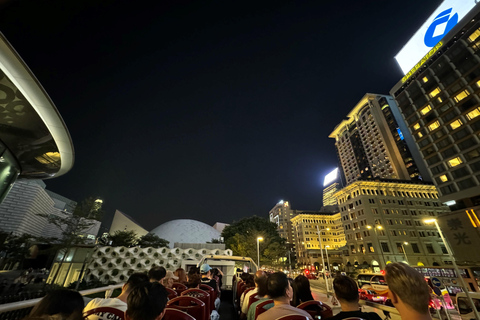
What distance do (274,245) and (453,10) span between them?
60043 mm

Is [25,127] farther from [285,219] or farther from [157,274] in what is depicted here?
[285,219]

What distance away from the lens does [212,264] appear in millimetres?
19250

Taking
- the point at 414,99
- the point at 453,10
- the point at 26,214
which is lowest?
the point at 26,214

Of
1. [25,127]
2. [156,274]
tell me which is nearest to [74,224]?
[25,127]

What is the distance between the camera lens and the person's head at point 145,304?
203 centimetres

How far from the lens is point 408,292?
73.2 inches

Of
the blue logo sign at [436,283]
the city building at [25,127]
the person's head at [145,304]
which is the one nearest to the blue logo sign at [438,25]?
the blue logo sign at [436,283]

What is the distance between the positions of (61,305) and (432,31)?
225 feet

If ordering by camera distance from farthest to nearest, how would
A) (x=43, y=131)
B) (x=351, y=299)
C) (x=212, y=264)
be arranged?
1. (x=212, y=264)
2. (x=43, y=131)
3. (x=351, y=299)

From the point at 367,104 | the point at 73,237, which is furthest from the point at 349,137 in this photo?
the point at 73,237

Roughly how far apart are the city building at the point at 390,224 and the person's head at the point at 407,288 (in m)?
55.8

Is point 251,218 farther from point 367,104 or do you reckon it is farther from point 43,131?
point 367,104

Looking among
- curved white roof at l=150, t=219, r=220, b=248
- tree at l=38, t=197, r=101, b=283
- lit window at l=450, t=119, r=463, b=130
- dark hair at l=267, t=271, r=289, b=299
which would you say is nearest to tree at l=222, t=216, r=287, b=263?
curved white roof at l=150, t=219, r=220, b=248

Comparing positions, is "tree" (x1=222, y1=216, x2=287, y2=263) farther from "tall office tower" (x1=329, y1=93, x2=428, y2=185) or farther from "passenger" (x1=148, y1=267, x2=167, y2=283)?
"tall office tower" (x1=329, y1=93, x2=428, y2=185)
